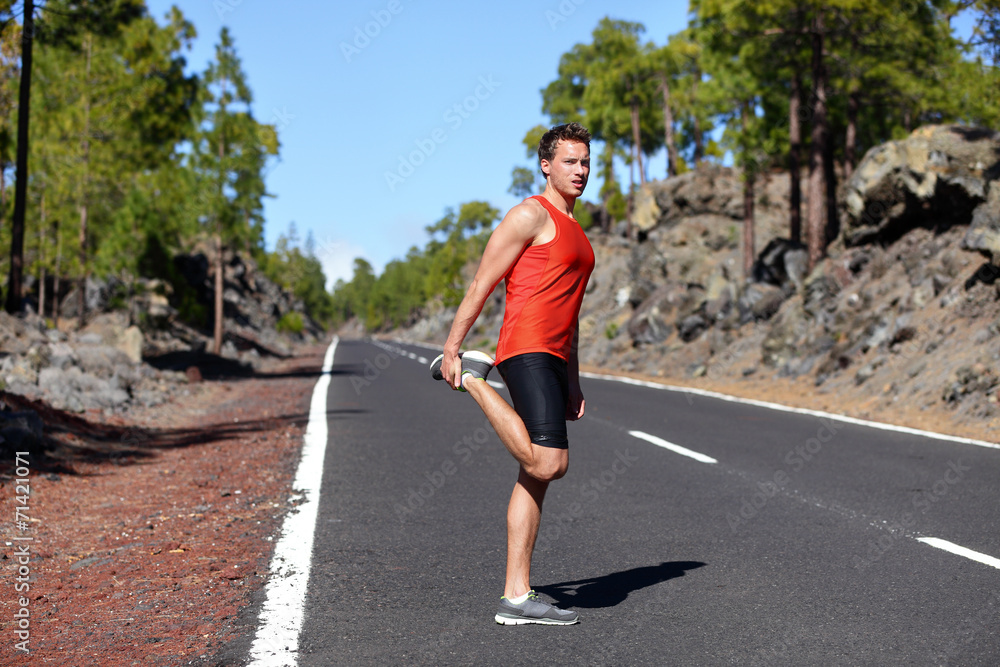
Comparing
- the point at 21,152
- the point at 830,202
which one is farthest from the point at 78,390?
the point at 830,202

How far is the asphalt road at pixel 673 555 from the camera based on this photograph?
338 cm

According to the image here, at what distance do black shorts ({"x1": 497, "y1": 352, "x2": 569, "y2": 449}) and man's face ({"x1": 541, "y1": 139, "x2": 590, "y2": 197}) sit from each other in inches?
28.7

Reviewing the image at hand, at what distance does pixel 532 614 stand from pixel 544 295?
52.7 inches

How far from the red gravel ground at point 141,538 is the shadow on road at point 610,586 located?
1.42 m

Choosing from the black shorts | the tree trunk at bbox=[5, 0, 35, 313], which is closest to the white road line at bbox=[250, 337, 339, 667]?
the black shorts

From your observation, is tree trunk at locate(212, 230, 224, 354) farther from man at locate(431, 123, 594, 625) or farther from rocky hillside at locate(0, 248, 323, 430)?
man at locate(431, 123, 594, 625)

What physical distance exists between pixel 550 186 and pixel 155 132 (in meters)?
24.9

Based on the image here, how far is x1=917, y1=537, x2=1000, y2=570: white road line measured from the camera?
456cm

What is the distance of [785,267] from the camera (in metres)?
24.2

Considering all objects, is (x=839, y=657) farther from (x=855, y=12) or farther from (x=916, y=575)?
(x=855, y=12)

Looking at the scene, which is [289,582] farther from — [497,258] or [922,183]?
[922,183]

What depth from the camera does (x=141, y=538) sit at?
526cm

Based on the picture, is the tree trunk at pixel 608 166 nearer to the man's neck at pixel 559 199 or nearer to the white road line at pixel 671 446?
the white road line at pixel 671 446

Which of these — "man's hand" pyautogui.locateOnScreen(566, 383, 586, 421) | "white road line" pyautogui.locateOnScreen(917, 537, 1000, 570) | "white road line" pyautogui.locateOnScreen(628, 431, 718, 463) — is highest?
"man's hand" pyautogui.locateOnScreen(566, 383, 586, 421)
